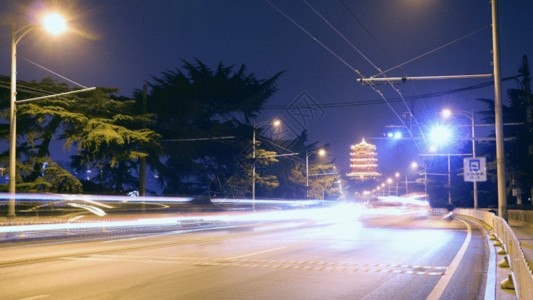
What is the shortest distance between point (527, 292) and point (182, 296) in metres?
4.77

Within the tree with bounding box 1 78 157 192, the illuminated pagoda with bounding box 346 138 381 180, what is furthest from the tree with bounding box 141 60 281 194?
the illuminated pagoda with bounding box 346 138 381 180

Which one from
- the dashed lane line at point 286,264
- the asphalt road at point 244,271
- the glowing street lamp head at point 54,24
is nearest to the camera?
the asphalt road at point 244,271

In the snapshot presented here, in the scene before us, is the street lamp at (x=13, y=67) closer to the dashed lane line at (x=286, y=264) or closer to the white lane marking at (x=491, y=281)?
the dashed lane line at (x=286, y=264)

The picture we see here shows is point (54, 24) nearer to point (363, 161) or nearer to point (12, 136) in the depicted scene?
point (12, 136)

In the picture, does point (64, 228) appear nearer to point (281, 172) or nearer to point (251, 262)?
point (251, 262)

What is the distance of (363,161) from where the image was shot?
18975cm

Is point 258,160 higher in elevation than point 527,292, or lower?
higher

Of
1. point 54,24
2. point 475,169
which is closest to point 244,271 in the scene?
point 54,24

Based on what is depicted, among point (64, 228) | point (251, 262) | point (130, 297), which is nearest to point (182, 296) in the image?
point (130, 297)

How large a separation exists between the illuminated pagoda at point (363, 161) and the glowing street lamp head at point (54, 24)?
172416 millimetres

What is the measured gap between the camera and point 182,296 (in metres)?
7.65

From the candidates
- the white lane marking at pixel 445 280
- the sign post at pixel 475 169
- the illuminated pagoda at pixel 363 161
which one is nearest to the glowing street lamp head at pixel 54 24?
the white lane marking at pixel 445 280

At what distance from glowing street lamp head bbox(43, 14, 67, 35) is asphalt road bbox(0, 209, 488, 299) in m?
9.15

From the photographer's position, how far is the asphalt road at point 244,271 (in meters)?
7.98
